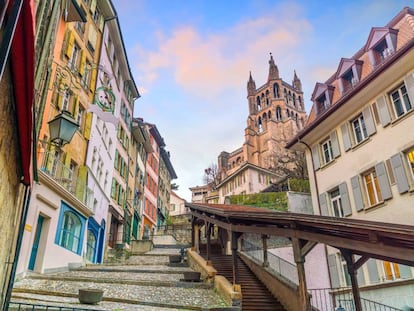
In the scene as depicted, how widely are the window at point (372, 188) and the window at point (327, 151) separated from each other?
2.71 metres

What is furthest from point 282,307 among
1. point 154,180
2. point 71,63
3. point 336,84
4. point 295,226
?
point 154,180

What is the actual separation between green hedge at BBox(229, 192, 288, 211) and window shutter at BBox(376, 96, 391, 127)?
13187 mm

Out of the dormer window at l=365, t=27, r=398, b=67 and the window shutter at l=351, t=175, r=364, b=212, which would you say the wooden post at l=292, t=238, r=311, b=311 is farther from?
the dormer window at l=365, t=27, r=398, b=67

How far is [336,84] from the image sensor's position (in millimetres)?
18609

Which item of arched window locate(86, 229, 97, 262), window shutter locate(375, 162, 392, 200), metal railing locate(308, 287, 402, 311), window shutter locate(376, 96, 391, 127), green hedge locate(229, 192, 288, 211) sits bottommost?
metal railing locate(308, 287, 402, 311)

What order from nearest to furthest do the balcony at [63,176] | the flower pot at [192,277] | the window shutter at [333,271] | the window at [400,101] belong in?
the window at [400,101] → the balcony at [63,176] → the flower pot at [192,277] → the window shutter at [333,271]

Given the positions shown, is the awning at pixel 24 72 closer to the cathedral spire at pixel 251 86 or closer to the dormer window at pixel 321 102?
the dormer window at pixel 321 102

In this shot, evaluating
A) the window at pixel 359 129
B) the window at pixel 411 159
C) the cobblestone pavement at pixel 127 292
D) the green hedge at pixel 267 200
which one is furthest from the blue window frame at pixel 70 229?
the green hedge at pixel 267 200

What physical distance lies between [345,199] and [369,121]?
147 inches

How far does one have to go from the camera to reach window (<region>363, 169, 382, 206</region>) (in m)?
14.5

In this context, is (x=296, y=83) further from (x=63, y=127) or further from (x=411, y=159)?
(x=63, y=127)

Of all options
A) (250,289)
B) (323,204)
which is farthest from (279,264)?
(323,204)

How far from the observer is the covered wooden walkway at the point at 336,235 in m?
6.41

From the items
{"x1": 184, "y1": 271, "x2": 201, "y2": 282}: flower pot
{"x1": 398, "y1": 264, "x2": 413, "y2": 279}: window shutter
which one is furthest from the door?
{"x1": 398, "y1": 264, "x2": 413, "y2": 279}: window shutter
